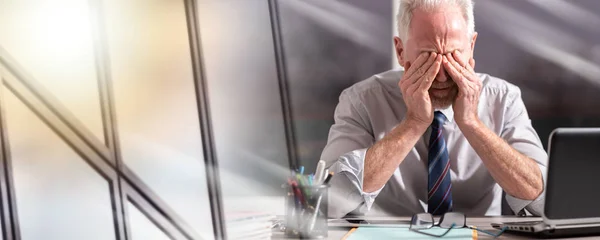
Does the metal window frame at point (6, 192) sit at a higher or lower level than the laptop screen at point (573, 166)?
lower

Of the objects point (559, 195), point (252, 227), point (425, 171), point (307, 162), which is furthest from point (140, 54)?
point (559, 195)

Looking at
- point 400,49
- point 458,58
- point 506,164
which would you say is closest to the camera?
point 506,164

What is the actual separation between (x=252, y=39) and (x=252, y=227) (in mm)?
1653

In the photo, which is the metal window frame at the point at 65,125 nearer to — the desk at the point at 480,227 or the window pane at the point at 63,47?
the window pane at the point at 63,47

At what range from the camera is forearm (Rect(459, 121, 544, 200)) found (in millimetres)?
1550

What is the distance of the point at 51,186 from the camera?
2156 millimetres

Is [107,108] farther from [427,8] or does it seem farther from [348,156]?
[427,8]

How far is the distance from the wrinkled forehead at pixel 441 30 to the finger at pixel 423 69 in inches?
1.3

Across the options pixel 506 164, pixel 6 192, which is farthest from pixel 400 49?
pixel 6 192

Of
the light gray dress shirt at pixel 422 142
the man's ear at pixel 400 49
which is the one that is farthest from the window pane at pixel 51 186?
the man's ear at pixel 400 49

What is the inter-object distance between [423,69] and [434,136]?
189 millimetres

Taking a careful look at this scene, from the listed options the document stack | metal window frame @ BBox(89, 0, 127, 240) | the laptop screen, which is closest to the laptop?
the laptop screen

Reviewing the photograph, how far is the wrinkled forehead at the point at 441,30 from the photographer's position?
1679 mm

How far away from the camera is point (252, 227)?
107 cm
